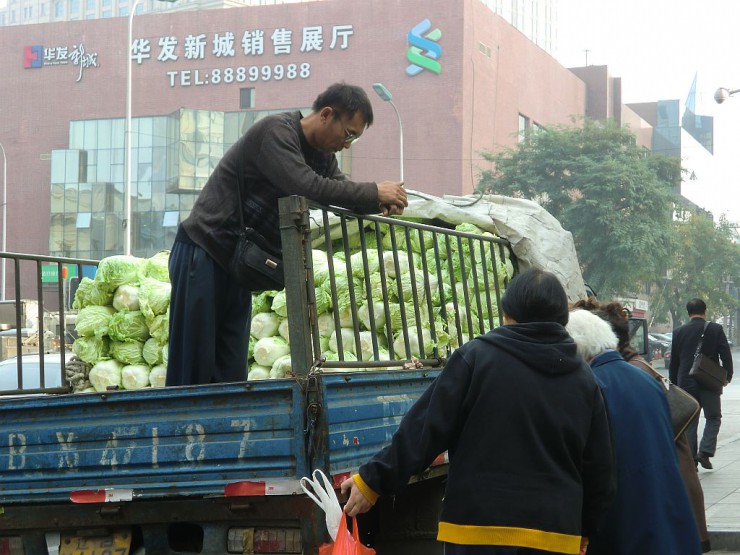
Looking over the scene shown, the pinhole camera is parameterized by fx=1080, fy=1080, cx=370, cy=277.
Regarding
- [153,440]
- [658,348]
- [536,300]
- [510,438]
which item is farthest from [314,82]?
[510,438]

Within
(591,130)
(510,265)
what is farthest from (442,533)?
(591,130)

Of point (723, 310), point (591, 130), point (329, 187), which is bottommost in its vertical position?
point (723, 310)

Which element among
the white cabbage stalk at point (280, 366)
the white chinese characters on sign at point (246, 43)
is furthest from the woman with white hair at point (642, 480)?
the white chinese characters on sign at point (246, 43)

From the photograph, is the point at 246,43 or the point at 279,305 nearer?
the point at 279,305

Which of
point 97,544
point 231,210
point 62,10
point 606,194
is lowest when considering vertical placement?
point 97,544

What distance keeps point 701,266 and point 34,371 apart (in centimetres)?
5720

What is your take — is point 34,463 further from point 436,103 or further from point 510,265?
point 436,103

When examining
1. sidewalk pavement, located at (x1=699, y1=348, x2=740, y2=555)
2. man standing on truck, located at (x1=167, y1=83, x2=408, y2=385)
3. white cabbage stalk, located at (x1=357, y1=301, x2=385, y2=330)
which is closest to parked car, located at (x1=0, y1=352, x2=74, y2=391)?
white cabbage stalk, located at (x1=357, y1=301, x2=385, y2=330)

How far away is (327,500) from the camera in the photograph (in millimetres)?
3664

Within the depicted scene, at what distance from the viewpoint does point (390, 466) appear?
338 cm

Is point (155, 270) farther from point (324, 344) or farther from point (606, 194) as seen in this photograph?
point (606, 194)

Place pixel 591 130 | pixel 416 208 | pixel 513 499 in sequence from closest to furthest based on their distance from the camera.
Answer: pixel 513 499 < pixel 416 208 < pixel 591 130

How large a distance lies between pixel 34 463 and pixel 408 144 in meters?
56.3

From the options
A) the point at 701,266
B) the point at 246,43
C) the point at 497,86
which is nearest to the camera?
the point at 701,266
